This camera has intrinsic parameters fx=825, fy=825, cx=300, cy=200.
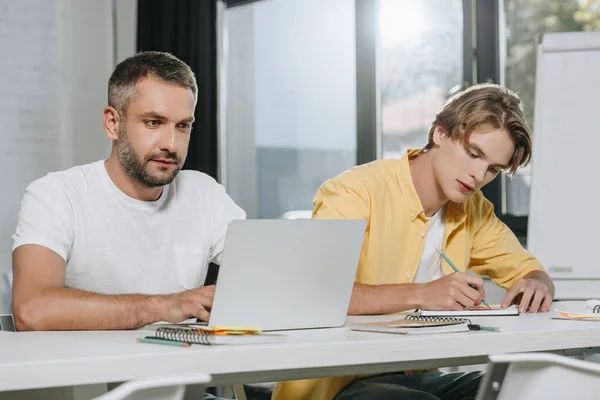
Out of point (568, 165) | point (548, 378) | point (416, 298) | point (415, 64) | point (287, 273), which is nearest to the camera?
point (548, 378)

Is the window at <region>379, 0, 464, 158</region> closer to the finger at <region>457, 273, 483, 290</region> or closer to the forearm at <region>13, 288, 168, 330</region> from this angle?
the finger at <region>457, 273, 483, 290</region>

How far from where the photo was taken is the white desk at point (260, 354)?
1.08 meters

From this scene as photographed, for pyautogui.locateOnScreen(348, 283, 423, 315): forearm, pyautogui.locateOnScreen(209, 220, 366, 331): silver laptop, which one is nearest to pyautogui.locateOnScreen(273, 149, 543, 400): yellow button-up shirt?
pyautogui.locateOnScreen(348, 283, 423, 315): forearm

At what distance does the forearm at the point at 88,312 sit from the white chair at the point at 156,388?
56 centimetres

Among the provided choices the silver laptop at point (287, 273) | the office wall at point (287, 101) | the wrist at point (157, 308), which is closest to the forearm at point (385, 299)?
the silver laptop at point (287, 273)

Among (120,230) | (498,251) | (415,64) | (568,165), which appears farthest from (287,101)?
(120,230)

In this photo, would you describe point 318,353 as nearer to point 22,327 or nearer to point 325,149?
point 22,327

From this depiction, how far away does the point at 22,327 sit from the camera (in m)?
1.60

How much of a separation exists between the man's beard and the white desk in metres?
0.57

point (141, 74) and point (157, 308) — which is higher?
point (141, 74)

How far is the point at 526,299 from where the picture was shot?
2020 mm

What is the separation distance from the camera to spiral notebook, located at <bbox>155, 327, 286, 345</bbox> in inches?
49.8

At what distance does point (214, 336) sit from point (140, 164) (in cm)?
80

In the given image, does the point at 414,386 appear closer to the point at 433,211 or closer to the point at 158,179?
the point at 433,211
